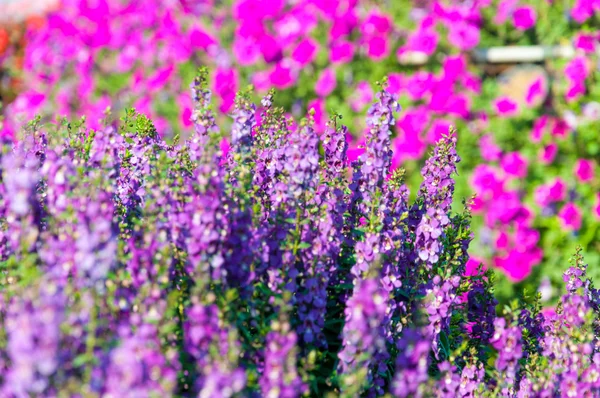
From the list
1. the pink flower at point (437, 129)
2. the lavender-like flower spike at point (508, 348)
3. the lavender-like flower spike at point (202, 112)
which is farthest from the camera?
the pink flower at point (437, 129)

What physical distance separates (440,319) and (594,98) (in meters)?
3.22

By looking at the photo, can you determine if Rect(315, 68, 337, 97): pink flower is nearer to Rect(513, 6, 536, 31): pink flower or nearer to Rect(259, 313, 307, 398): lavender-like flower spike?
Rect(513, 6, 536, 31): pink flower

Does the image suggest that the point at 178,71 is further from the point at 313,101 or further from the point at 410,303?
the point at 410,303

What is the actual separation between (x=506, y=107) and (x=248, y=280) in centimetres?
368

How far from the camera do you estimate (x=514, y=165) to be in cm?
531

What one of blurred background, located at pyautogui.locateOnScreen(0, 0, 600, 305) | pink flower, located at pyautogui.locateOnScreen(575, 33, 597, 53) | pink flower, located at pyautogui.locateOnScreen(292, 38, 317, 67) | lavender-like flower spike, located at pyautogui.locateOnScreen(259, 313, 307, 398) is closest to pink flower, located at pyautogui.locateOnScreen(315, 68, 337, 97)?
blurred background, located at pyautogui.locateOnScreen(0, 0, 600, 305)

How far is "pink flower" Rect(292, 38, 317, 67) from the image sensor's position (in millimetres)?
5602

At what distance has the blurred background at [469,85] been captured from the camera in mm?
5215

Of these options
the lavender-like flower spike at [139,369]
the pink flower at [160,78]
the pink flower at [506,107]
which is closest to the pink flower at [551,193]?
the pink flower at [506,107]

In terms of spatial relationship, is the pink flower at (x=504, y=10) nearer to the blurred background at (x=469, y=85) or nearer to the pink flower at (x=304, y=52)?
the blurred background at (x=469, y=85)

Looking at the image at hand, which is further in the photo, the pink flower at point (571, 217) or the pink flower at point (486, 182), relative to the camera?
the pink flower at point (486, 182)

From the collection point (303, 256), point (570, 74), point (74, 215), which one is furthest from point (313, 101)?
point (74, 215)

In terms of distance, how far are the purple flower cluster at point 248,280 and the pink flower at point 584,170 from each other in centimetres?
248

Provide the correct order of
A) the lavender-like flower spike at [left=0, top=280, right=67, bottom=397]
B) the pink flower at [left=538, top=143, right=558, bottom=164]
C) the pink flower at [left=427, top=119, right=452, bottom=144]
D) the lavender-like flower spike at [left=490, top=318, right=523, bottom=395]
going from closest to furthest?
the lavender-like flower spike at [left=0, top=280, right=67, bottom=397]
the lavender-like flower spike at [left=490, top=318, right=523, bottom=395]
the pink flower at [left=538, top=143, right=558, bottom=164]
the pink flower at [left=427, top=119, right=452, bottom=144]
